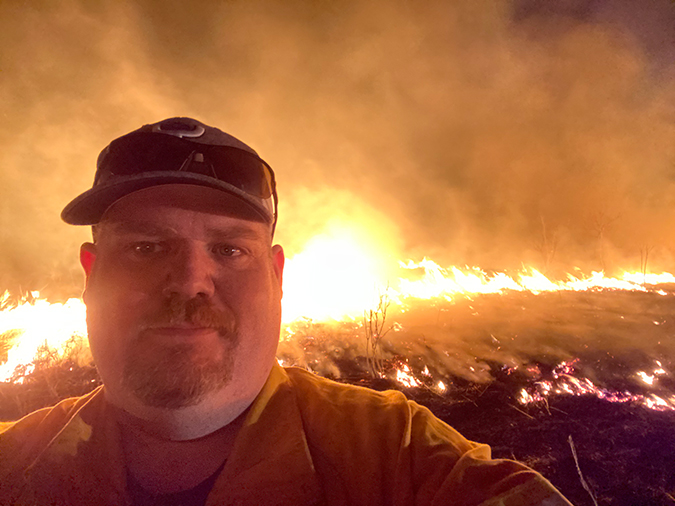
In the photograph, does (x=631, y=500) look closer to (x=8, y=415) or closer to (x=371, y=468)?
(x=371, y=468)

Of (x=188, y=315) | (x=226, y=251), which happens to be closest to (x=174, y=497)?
(x=188, y=315)

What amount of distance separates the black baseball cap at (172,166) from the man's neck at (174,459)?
5.87 ft

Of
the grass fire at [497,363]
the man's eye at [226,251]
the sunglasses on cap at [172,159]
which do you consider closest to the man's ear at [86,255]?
the sunglasses on cap at [172,159]

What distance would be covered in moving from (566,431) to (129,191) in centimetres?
1193

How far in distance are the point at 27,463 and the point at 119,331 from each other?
125 centimetres

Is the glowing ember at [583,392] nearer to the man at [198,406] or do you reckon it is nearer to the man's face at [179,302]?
the man at [198,406]

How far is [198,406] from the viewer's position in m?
1.84

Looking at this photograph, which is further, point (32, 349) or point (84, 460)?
point (32, 349)

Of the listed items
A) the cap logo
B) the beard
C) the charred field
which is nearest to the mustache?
the beard

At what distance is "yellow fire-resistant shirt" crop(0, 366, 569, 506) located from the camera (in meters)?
1.70

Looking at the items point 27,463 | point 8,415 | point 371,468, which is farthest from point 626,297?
point 8,415

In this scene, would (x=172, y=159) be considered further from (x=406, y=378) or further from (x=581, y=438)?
(x=406, y=378)

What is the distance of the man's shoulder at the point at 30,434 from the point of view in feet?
6.43

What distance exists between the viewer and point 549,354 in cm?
1462
